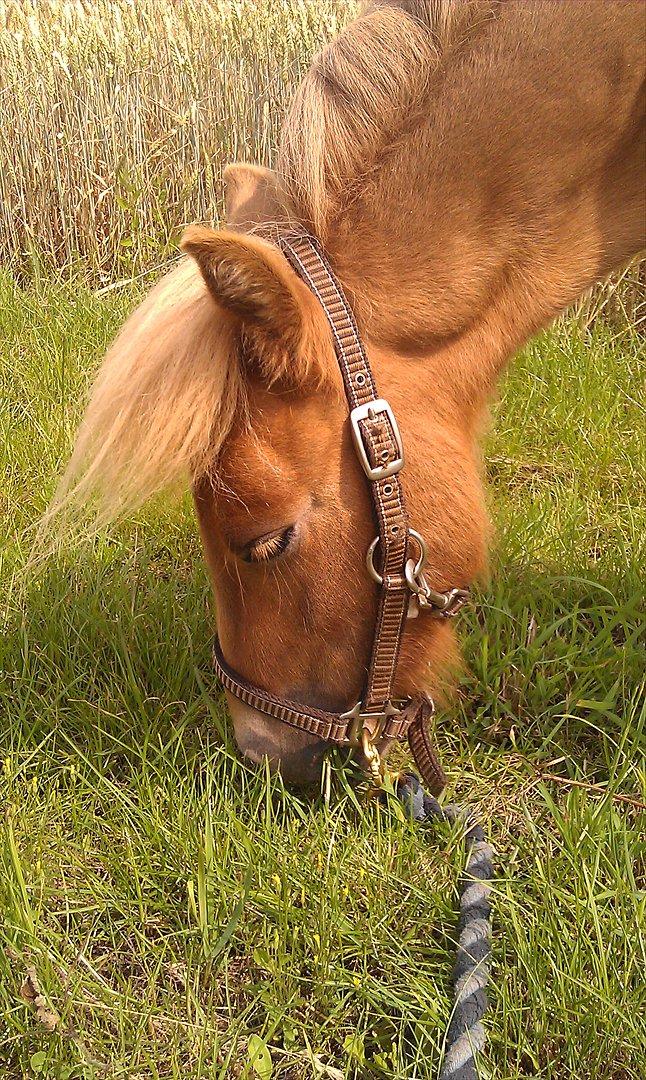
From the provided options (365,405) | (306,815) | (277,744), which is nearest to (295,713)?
(277,744)

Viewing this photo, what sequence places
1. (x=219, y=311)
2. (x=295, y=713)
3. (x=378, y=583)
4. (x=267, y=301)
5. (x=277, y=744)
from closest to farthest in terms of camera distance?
(x=267, y=301)
(x=219, y=311)
(x=378, y=583)
(x=295, y=713)
(x=277, y=744)

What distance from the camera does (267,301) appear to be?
1575mm

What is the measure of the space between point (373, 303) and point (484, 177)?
1.15ft

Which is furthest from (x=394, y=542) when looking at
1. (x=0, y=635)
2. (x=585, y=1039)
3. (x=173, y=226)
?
(x=173, y=226)

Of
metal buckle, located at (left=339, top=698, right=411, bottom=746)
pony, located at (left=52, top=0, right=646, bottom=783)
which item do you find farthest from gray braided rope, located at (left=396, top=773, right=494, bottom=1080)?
pony, located at (left=52, top=0, right=646, bottom=783)

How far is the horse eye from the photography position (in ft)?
5.98

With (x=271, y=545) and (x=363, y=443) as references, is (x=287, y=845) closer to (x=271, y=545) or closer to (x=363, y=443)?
(x=271, y=545)

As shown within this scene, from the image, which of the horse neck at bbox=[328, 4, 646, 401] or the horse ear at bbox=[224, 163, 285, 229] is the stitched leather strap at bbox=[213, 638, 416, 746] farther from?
the horse ear at bbox=[224, 163, 285, 229]

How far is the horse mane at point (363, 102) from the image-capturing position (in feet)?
5.89

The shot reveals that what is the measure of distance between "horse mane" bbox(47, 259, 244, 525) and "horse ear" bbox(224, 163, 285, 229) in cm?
21

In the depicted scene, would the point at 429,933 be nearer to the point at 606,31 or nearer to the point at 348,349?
the point at 348,349

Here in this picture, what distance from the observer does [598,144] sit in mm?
1908

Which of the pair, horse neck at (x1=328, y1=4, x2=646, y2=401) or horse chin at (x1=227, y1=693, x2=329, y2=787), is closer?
horse neck at (x1=328, y1=4, x2=646, y2=401)

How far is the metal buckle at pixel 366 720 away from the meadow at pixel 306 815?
155 mm
